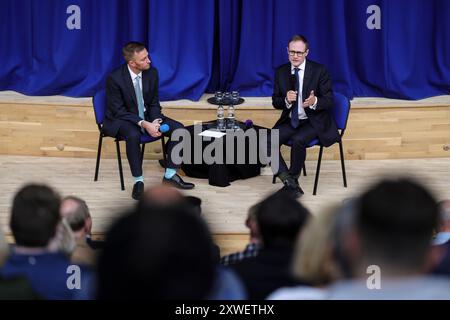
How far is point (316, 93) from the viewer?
5660 millimetres

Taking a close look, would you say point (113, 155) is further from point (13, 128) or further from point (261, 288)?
point (261, 288)

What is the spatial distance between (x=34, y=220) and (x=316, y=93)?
3679 mm

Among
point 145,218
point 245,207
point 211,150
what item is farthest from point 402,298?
point 211,150

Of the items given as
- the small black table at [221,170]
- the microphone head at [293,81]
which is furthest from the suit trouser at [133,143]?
the microphone head at [293,81]

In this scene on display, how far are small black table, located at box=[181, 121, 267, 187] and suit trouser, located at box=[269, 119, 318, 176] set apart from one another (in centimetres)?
20

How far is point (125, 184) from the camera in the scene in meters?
5.80

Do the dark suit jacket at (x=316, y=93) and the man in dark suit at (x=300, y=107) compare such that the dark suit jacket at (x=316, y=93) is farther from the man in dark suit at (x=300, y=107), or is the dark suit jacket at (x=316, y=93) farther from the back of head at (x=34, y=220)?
the back of head at (x=34, y=220)

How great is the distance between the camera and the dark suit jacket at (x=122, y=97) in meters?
5.57

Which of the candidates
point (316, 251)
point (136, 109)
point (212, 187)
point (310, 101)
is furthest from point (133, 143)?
point (316, 251)

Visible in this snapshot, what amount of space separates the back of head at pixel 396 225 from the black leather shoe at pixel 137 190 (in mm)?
4064

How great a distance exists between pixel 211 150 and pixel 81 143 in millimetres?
1266

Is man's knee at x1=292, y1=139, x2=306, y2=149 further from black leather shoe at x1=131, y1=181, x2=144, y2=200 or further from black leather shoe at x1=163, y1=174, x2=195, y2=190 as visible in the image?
black leather shoe at x1=131, y1=181, x2=144, y2=200

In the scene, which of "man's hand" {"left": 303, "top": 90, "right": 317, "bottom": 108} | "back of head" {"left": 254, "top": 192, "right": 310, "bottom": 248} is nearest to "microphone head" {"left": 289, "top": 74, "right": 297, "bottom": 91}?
"man's hand" {"left": 303, "top": 90, "right": 317, "bottom": 108}

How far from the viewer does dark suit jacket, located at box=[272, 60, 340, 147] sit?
556 cm
